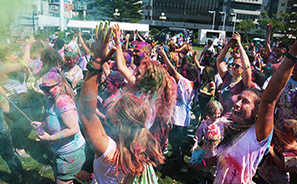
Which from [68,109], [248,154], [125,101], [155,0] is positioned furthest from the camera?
[155,0]

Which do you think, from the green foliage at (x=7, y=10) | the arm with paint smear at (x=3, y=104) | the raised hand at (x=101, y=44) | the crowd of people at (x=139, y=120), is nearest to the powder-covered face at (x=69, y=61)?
the crowd of people at (x=139, y=120)

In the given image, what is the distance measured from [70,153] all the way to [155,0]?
67.2m

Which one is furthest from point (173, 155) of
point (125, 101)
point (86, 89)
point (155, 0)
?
point (155, 0)

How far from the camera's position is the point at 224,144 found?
2.08m

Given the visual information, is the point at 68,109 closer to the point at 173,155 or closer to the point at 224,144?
the point at 224,144

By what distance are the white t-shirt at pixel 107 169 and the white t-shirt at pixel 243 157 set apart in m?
0.92

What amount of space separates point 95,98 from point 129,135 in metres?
0.40

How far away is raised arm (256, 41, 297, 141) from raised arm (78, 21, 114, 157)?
113cm

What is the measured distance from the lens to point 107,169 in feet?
5.23

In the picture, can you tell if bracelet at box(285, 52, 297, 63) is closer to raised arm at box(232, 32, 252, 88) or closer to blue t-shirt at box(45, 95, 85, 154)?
raised arm at box(232, 32, 252, 88)

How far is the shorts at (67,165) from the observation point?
7.85ft

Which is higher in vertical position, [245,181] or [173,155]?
[245,181]

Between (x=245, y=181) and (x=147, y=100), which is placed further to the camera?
(x=147, y=100)

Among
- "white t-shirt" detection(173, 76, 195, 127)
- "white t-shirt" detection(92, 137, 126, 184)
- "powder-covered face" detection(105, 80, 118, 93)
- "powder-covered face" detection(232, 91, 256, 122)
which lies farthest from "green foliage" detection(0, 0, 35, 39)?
"powder-covered face" detection(232, 91, 256, 122)
